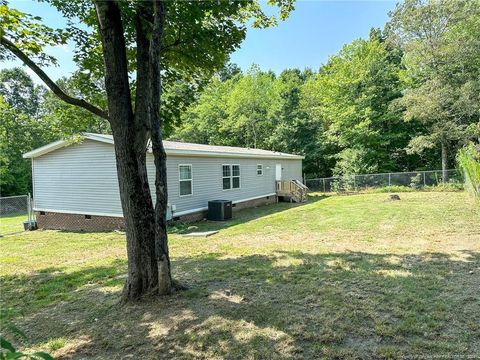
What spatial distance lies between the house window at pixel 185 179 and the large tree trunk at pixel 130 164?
714 cm

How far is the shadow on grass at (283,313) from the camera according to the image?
2.75 m

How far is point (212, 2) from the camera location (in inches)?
163

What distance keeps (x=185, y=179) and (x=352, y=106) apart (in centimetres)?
1658

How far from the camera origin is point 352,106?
23.2 meters

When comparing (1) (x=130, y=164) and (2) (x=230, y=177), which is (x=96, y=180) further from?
(1) (x=130, y=164)

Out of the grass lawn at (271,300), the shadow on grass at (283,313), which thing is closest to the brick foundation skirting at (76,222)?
the grass lawn at (271,300)

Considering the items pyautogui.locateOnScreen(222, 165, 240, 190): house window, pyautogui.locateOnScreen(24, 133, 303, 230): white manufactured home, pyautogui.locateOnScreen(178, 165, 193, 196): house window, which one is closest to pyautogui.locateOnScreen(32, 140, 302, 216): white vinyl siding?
pyautogui.locateOnScreen(24, 133, 303, 230): white manufactured home

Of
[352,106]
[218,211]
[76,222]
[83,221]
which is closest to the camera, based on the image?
[83,221]

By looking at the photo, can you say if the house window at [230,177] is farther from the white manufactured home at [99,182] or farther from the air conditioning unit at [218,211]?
the air conditioning unit at [218,211]

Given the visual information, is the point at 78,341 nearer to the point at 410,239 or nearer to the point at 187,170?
the point at 410,239

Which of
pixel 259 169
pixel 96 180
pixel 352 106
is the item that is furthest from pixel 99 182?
pixel 352 106

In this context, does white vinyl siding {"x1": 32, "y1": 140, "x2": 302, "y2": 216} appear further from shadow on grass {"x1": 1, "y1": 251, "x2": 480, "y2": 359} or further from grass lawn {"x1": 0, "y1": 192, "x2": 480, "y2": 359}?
shadow on grass {"x1": 1, "y1": 251, "x2": 480, "y2": 359}

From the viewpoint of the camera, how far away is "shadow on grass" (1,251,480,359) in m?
2.75

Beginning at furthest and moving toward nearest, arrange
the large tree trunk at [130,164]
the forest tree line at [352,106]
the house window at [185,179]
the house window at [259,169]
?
the forest tree line at [352,106], the house window at [259,169], the house window at [185,179], the large tree trunk at [130,164]
